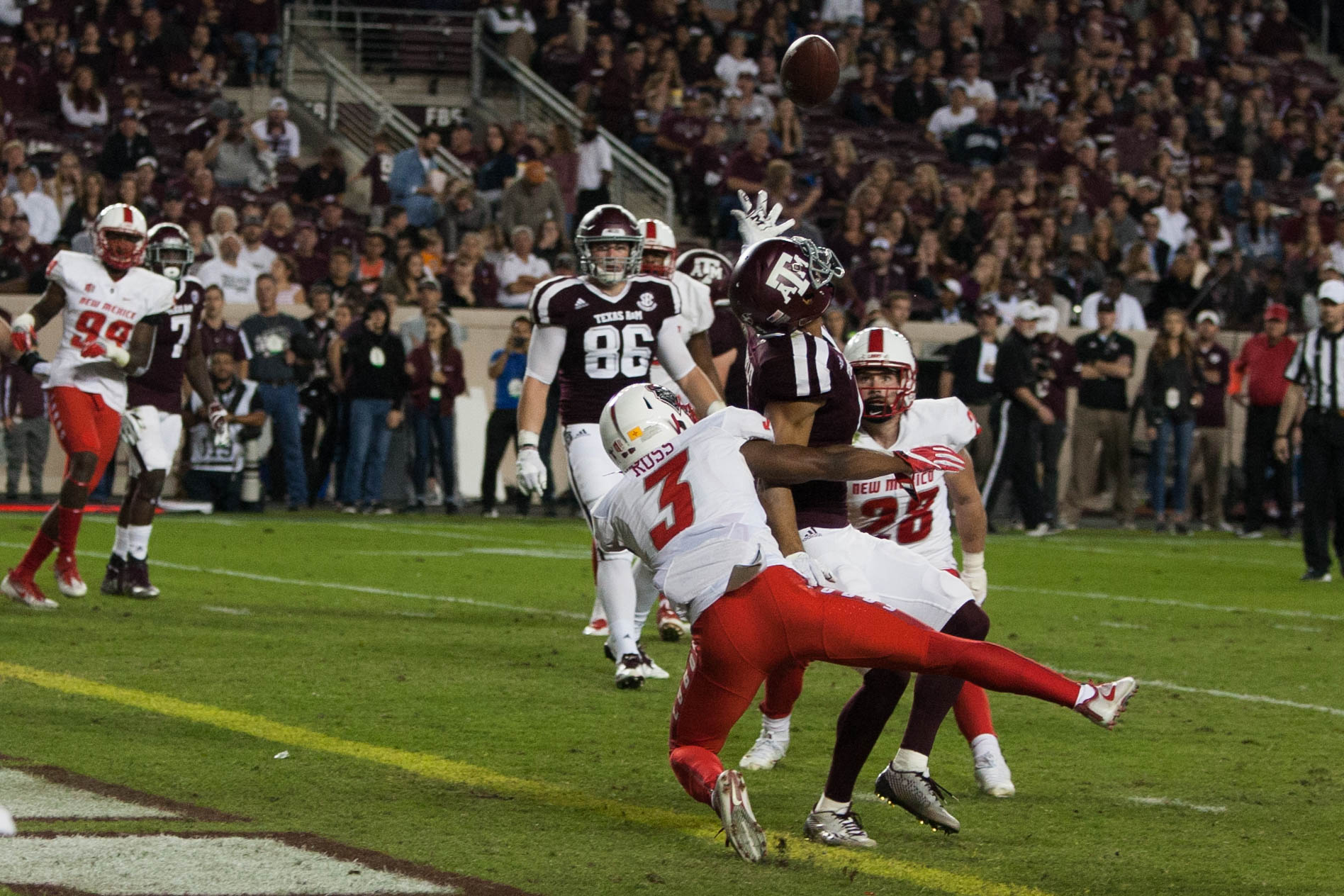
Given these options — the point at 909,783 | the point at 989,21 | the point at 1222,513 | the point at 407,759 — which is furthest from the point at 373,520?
the point at 989,21

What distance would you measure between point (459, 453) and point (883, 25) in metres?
9.40

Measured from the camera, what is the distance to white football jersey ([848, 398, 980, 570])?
17.9 ft

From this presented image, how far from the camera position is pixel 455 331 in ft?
52.0

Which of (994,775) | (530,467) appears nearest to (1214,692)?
(994,775)

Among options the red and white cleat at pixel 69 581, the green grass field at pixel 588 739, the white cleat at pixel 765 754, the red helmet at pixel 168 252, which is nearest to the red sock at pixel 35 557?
the green grass field at pixel 588 739

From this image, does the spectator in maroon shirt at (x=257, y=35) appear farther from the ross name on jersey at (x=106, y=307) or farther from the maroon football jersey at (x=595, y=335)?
the maroon football jersey at (x=595, y=335)

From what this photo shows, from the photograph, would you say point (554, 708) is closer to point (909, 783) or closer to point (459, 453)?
point (909, 783)

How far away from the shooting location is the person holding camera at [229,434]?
1489cm

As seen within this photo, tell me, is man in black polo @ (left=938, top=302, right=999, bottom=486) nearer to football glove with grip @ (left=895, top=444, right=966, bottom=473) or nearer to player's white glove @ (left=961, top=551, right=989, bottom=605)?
player's white glove @ (left=961, top=551, right=989, bottom=605)

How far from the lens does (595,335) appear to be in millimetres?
7676

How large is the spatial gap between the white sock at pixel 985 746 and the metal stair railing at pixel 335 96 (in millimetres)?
14604

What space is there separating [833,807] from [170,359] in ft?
19.6

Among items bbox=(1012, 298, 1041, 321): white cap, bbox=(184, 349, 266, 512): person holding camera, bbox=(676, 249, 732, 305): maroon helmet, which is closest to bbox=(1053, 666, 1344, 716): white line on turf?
bbox=(676, 249, 732, 305): maroon helmet

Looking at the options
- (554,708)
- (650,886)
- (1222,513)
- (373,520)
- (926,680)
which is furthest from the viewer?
(1222,513)
